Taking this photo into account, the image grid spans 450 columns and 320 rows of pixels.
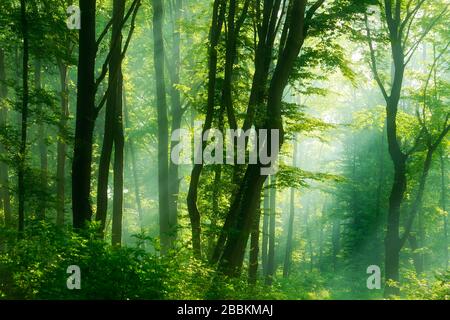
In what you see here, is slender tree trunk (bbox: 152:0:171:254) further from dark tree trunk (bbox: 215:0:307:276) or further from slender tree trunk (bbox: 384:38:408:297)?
slender tree trunk (bbox: 384:38:408:297)

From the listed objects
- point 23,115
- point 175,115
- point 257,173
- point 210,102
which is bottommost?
point 257,173

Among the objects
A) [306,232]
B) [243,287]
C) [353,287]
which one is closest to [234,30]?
[243,287]

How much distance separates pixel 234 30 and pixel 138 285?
7378 mm

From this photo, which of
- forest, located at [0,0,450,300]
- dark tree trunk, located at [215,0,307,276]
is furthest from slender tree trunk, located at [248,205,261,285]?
dark tree trunk, located at [215,0,307,276]

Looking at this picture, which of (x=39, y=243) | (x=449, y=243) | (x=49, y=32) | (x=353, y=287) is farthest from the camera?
(x=449, y=243)

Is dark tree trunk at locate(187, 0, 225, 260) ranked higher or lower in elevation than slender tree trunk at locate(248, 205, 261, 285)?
higher

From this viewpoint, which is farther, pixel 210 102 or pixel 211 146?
pixel 211 146

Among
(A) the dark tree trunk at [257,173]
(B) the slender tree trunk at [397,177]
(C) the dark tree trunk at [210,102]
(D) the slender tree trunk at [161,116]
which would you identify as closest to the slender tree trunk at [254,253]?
(C) the dark tree trunk at [210,102]

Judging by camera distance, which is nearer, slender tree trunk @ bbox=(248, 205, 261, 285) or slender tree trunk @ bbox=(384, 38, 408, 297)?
slender tree trunk @ bbox=(248, 205, 261, 285)

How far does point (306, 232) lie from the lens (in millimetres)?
43281

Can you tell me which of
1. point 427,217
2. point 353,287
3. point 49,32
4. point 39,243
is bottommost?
point 353,287

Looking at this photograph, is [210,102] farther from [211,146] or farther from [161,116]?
[161,116]

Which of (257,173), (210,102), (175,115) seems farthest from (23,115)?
(175,115)

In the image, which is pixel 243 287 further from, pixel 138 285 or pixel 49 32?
pixel 49 32
